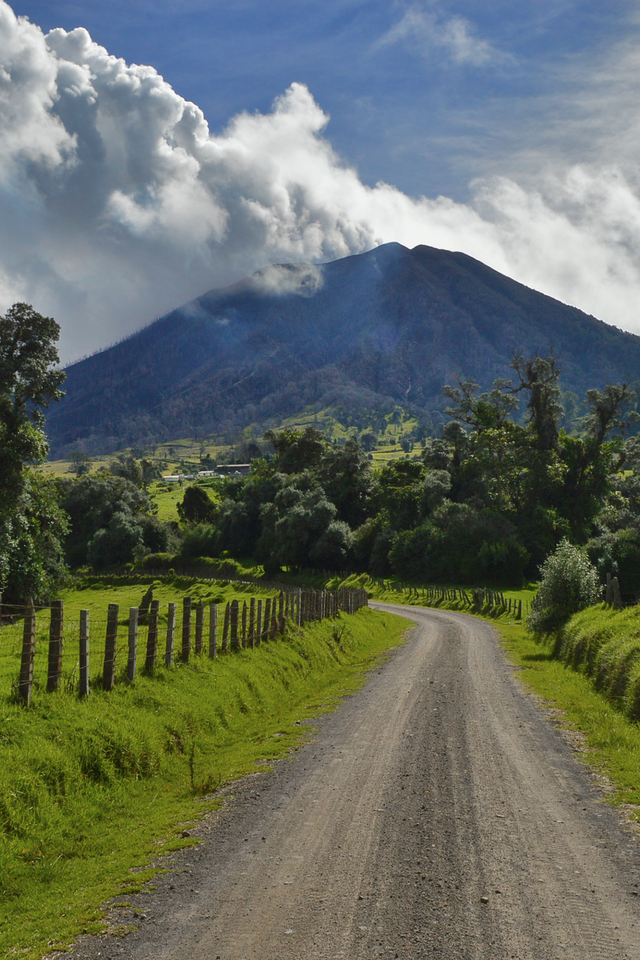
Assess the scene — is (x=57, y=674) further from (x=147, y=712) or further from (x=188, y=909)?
(x=188, y=909)

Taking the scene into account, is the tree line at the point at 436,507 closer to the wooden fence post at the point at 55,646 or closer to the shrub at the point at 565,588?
the shrub at the point at 565,588

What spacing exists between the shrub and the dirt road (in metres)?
19.0

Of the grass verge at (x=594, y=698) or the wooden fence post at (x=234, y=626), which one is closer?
the grass verge at (x=594, y=698)

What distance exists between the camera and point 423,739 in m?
14.5

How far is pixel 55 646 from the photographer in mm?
12547

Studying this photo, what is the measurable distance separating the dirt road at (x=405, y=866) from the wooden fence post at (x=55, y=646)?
4.21 metres

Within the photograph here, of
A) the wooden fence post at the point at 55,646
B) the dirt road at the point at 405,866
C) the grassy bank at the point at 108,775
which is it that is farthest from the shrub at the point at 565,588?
the wooden fence post at the point at 55,646

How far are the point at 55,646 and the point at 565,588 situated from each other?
26748mm

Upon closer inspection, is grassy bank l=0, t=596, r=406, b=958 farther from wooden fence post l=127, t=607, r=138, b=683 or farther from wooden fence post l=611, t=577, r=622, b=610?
wooden fence post l=611, t=577, r=622, b=610

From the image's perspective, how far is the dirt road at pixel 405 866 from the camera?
20.8ft

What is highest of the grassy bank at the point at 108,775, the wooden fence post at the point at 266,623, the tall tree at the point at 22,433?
the tall tree at the point at 22,433

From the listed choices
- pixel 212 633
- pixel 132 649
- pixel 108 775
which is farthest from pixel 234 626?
pixel 108 775

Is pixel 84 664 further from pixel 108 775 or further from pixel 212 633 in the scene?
pixel 212 633

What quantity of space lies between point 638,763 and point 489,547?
72.3m
